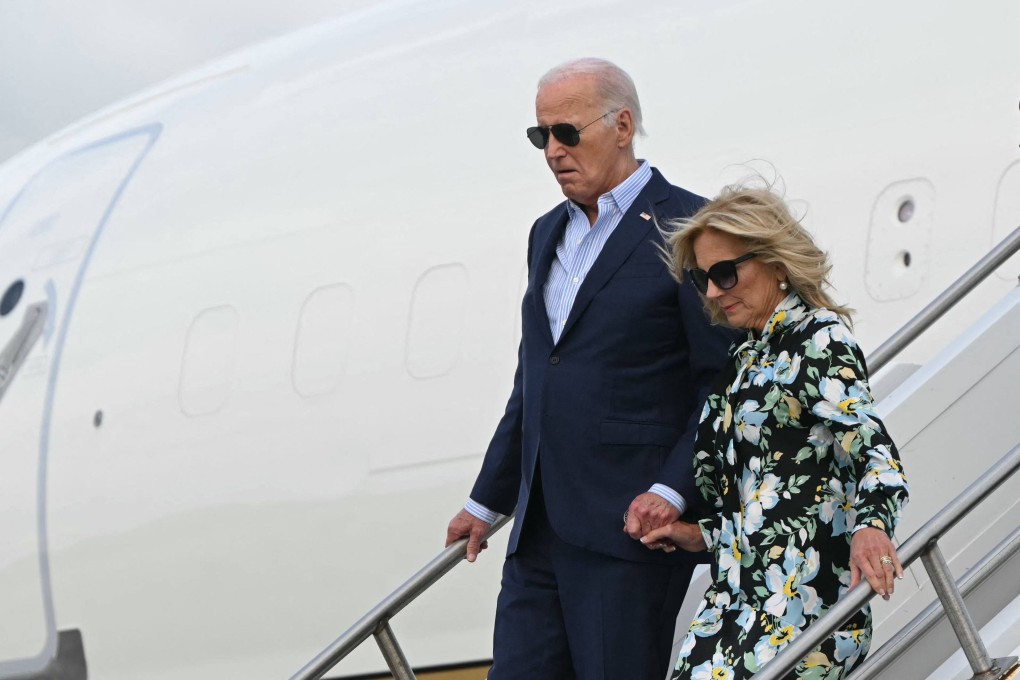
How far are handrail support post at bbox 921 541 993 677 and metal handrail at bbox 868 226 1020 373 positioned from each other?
2.02 ft

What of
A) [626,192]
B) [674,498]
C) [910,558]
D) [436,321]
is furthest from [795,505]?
[436,321]

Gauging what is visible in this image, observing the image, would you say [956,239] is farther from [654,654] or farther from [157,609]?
[157,609]

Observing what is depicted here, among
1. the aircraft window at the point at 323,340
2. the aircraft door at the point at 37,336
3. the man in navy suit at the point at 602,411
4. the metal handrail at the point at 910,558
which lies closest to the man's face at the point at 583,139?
the man in navy suit at the point at 602,411

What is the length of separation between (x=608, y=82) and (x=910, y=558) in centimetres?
101

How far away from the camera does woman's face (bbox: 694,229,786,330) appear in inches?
84.6

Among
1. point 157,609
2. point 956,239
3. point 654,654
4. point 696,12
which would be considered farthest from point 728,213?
point 157,609

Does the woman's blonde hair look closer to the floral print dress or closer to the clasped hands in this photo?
the floral print dress

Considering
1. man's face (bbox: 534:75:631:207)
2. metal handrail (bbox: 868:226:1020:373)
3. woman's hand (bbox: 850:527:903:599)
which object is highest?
man's face (bbox: 534:75:631:207)

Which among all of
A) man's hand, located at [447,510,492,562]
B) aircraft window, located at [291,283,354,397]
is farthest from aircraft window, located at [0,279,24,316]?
man's hand, located at [447,510,492,562]

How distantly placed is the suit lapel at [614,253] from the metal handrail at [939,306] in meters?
0.51

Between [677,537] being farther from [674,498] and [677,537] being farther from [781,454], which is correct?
[781,454]

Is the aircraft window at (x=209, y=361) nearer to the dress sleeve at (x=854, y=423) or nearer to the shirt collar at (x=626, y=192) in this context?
the shirt collar at (x=626, y=192)

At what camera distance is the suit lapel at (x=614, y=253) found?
8.27 ft

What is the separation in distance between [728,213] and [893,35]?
78.3 inches
